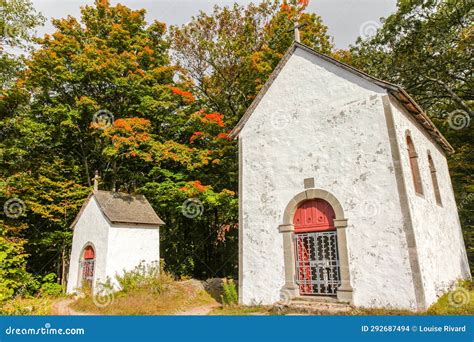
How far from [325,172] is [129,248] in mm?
10768

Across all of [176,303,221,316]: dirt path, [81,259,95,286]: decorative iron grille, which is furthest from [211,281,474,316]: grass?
[81,259,95,286]: decorative iron grille

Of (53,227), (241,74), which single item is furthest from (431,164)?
(53,227)

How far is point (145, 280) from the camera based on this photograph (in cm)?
1438

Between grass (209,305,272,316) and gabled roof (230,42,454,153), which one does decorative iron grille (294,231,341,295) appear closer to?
grass (209,305,272,316)

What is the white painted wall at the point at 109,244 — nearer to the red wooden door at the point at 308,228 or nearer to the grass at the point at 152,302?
the grass at the point at 152,302

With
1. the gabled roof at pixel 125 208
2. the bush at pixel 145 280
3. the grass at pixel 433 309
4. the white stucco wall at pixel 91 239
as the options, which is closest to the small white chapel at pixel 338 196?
the grass at pixel 433 309

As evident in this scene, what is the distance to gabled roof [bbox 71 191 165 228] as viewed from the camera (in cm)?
Answer: 1608

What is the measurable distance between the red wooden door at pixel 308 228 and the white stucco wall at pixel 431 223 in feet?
7.82

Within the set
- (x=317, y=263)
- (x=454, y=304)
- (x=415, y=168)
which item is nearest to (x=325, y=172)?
(x=317, y=263)

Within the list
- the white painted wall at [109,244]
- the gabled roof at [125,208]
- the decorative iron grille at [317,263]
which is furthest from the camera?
the gabled roof at [125,208]

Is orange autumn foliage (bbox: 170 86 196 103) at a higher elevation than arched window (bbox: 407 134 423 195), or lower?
higher

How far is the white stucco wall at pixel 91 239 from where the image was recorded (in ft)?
50.6

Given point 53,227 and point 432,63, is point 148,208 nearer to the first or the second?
point 53,227

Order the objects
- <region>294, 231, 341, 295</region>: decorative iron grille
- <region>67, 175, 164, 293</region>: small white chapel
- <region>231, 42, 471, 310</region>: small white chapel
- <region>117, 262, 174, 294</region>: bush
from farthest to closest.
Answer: <region>67, 175, 164, 293</region>: small white chapel < <region>117, 262, 174, 294</region>: bush < <region>294, 231, 341, 295</region>: decorative iron grille < <region>231, 42, 471, 310</region>: small white chapel
